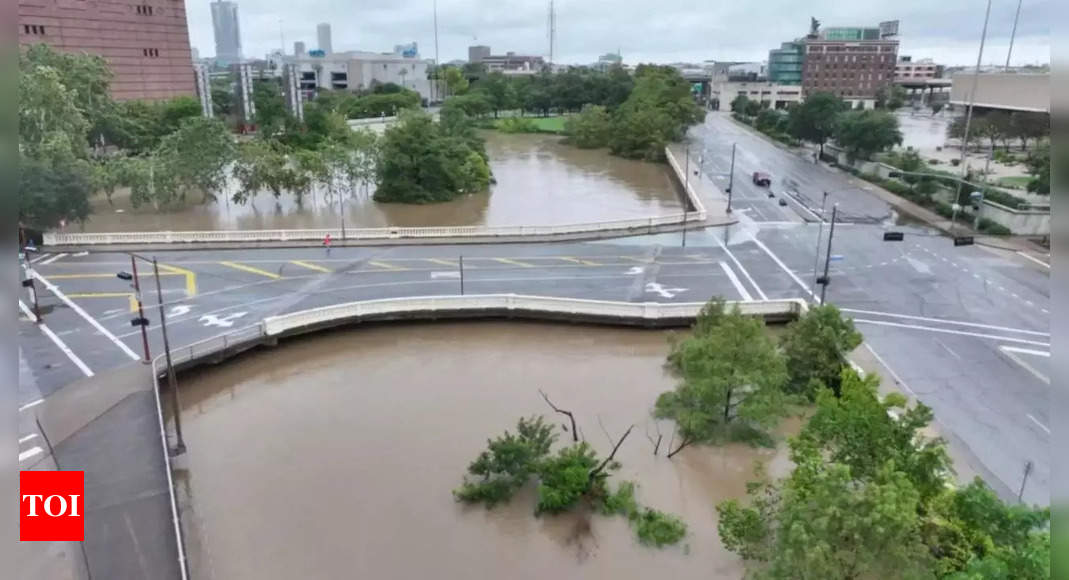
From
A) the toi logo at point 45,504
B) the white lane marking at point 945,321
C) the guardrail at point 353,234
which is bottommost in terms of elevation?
the white lane marking at point 945,321

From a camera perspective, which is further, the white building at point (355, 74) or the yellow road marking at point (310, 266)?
the white building at point (355, 74)

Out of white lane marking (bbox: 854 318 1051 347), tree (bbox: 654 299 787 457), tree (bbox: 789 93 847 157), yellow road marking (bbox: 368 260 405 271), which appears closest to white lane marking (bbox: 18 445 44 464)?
tree (bbox: 654 299 787 457)

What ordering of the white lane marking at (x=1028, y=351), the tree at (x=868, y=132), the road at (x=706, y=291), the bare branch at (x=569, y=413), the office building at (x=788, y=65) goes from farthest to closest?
1. the office building at (x=788, y=65)
2. the tree at (x=868, y=132)
3. the white lane marking at (x=1028, y=351)
4. the road at (x=706, y=291)
5. the bare branch at (x=569, y=413)

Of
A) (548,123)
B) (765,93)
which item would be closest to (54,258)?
(548,123)

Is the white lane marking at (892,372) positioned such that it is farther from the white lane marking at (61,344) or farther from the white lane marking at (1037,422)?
the white lane marking at (61,344)

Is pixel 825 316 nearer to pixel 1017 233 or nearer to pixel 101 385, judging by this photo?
pixel 101 385

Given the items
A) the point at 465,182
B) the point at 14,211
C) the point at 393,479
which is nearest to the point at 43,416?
the point at 393,479

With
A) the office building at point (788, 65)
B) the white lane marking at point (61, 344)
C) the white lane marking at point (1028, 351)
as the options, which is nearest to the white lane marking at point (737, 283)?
the white lane marking at point (1028, 351)
